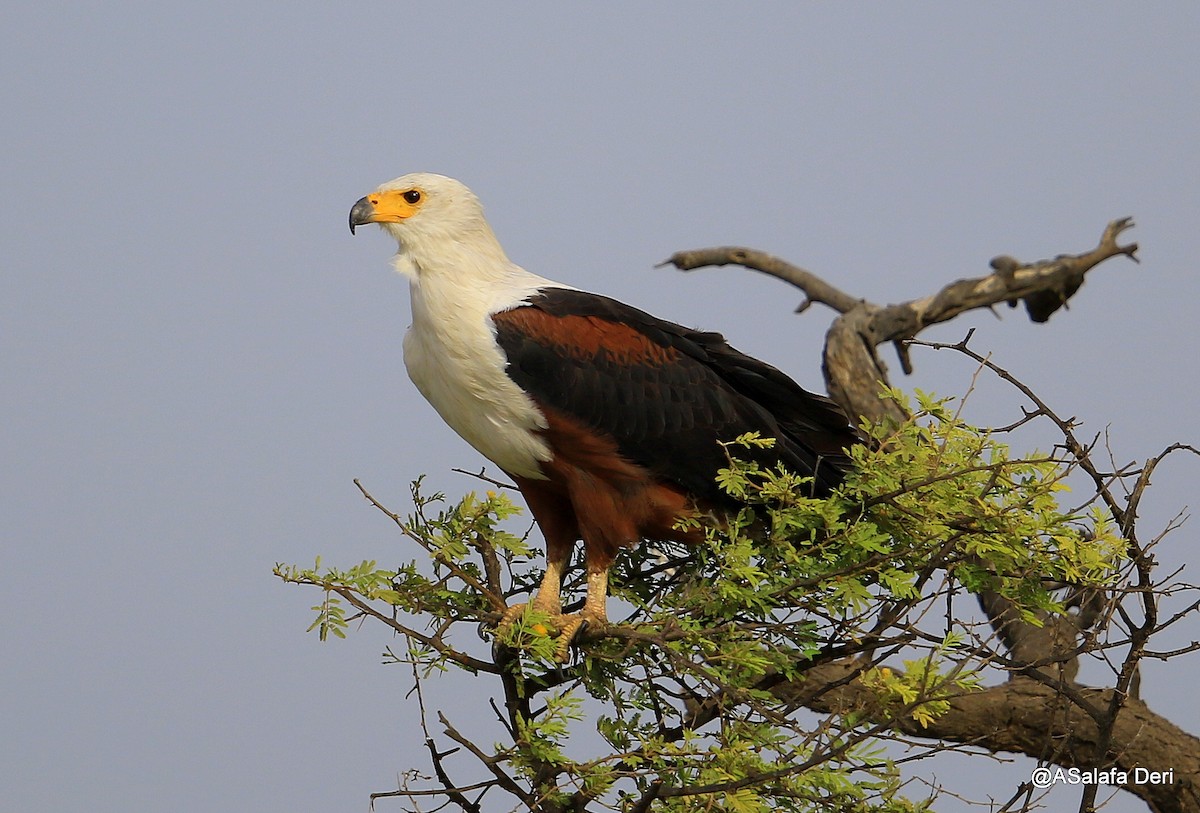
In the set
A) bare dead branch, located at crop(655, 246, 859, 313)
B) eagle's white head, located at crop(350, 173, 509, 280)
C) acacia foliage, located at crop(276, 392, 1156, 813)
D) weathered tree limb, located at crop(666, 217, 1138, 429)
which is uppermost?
bare dead branch, located at crop(655, 246, 859, 313)

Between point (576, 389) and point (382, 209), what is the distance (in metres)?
0.90

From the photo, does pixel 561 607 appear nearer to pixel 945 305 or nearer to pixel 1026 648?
pixel 1026 648

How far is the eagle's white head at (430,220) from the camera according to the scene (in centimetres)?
423

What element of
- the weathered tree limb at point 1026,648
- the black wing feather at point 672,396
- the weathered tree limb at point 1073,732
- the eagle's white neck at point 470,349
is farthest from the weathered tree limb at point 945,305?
the eagle's white neck at point 470,349

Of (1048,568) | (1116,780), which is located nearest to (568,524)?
(1048,568)

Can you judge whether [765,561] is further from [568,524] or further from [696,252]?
[696,252]

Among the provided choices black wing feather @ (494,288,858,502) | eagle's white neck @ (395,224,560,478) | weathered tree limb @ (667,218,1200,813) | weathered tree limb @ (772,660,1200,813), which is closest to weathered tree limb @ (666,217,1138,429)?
weathered tree limb @ (667,218,1200,813)

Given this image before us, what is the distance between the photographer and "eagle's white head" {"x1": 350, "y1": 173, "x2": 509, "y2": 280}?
4231 millimetres

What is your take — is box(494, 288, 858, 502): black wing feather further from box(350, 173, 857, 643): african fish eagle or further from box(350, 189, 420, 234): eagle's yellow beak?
box(350, 189, 420, 234): eagle's yellow beak

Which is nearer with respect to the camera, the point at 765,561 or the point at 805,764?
the point at 805,764

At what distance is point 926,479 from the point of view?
386cm

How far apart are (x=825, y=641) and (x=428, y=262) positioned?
175 centimetres

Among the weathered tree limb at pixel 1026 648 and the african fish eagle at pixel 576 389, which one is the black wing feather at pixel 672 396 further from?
the weathered tree limb at pixel 1026 648

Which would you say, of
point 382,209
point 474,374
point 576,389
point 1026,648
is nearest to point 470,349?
point 474,374
